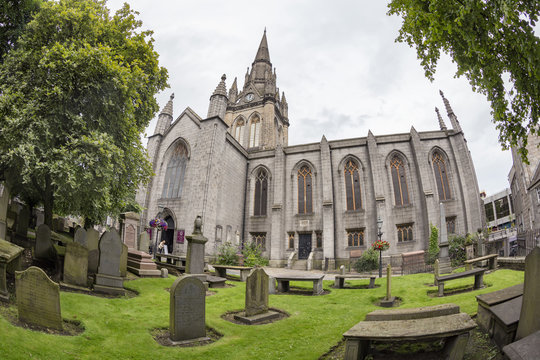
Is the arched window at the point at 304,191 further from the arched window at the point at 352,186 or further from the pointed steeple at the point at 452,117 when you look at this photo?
the pointed steeple at the point at 452,117

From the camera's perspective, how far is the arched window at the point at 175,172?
24000 millimetres

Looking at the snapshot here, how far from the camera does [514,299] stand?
4.13 m

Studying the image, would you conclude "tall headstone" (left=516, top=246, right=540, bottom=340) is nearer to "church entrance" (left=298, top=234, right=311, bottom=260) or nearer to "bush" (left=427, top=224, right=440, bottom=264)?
"bush" (left=427, top=224, right=440, bottom=264)

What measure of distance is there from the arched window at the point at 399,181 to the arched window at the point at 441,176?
2.50 m

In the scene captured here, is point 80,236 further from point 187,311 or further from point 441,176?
point 441,176

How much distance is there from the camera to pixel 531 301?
3.27m

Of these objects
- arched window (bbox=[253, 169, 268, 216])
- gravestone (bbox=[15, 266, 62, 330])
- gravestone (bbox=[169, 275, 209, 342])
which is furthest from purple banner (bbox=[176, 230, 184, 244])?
gravestone (bbox=[15, 266, 62, 330])

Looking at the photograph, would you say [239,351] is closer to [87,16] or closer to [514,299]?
[514,299]

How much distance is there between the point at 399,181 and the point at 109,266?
859 inches

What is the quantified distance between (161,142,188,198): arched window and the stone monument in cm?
1771

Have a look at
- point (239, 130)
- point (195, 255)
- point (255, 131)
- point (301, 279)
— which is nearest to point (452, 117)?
point (301, 279)

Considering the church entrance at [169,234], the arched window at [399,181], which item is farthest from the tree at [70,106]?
the arched window at [399,181]

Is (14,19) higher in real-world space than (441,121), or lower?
lower

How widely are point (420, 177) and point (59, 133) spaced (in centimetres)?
2268
